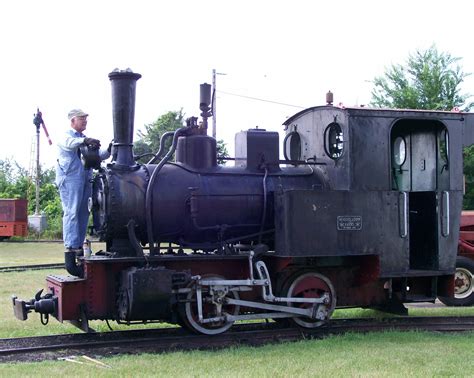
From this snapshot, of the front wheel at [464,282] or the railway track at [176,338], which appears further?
the front wheel at [464,282]

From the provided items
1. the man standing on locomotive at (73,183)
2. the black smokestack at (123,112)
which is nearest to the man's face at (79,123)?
the man standing on locomotive at (73,183)

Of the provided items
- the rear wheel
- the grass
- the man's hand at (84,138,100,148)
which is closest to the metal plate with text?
the rear wheel

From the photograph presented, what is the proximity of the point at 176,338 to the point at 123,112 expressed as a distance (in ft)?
8.63

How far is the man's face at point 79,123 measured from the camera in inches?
303

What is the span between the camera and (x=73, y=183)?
7.61 metres

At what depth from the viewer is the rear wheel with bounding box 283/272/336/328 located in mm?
7973

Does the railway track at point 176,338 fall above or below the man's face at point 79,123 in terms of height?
below

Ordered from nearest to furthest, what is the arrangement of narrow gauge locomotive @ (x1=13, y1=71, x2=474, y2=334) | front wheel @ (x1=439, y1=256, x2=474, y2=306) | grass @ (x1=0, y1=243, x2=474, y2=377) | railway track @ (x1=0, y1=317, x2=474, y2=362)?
grass @ (x1=0, y1=243, x2=474, y2=377) → railway track @ (x1=0, y1=317, x2=474, y2=362) → narrow gauge locomotive @ (x1=13, y1=71, x2=474, y2=334) → front wheel @ (x1=439, y1=256, x2=474, y2=306)

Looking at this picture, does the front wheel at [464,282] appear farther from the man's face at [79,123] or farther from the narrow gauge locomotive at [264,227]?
the man's face at [79,123]

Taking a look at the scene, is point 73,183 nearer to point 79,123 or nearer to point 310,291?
point 79,123

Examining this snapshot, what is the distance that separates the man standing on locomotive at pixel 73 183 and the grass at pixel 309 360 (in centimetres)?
130

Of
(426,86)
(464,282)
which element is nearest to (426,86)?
(426,86)

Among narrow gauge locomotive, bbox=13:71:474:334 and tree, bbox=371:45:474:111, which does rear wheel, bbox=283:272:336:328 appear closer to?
narrow gauge locomotive, bbox=13:71:474:334

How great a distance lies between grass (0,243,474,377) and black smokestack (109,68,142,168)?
7.70 feet
